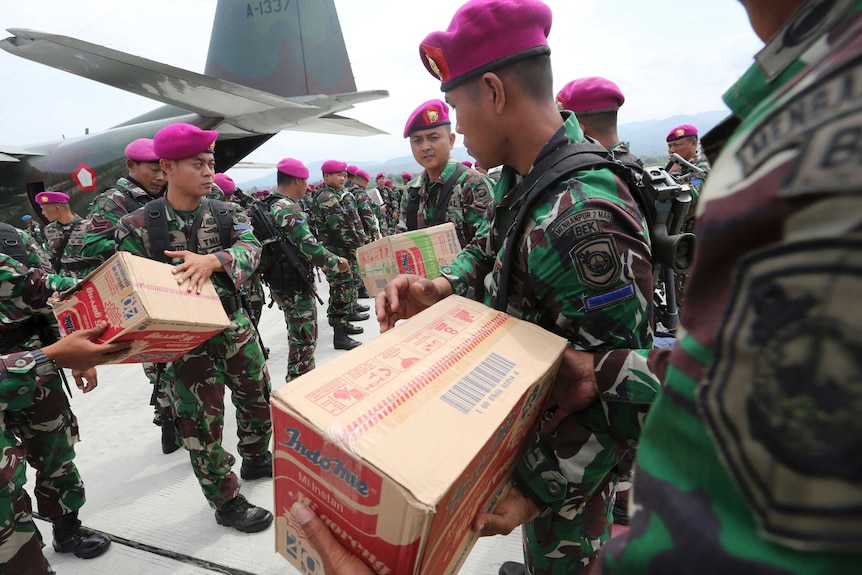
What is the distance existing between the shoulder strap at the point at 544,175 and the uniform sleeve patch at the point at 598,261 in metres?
0.18

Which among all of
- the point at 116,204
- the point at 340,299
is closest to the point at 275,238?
the point at 116,204

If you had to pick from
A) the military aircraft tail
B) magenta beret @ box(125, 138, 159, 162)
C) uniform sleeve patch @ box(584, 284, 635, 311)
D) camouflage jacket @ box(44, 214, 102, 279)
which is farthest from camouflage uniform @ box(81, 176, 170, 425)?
the military aircraft tail

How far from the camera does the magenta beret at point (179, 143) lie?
2.30 meters

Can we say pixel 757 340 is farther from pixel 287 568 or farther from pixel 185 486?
pixel 185 486

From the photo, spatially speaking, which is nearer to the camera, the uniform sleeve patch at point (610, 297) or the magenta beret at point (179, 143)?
the uniform sleeve patch at point (610, 297)

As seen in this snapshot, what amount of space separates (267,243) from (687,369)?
390 cm

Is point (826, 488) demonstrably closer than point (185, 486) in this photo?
Yes

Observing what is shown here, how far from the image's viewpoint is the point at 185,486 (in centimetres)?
284

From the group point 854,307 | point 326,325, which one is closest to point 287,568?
point 854,307

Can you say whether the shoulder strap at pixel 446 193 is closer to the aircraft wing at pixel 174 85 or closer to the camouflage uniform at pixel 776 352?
the camouflage uniform at pixel 776 352

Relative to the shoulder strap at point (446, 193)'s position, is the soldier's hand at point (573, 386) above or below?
below

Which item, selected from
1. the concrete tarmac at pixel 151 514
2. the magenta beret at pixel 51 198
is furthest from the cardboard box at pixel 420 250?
the magenta beret at pixel 51 198

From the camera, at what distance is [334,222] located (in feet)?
19.9

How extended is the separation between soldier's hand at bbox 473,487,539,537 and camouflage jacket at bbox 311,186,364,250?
5.32 meters
